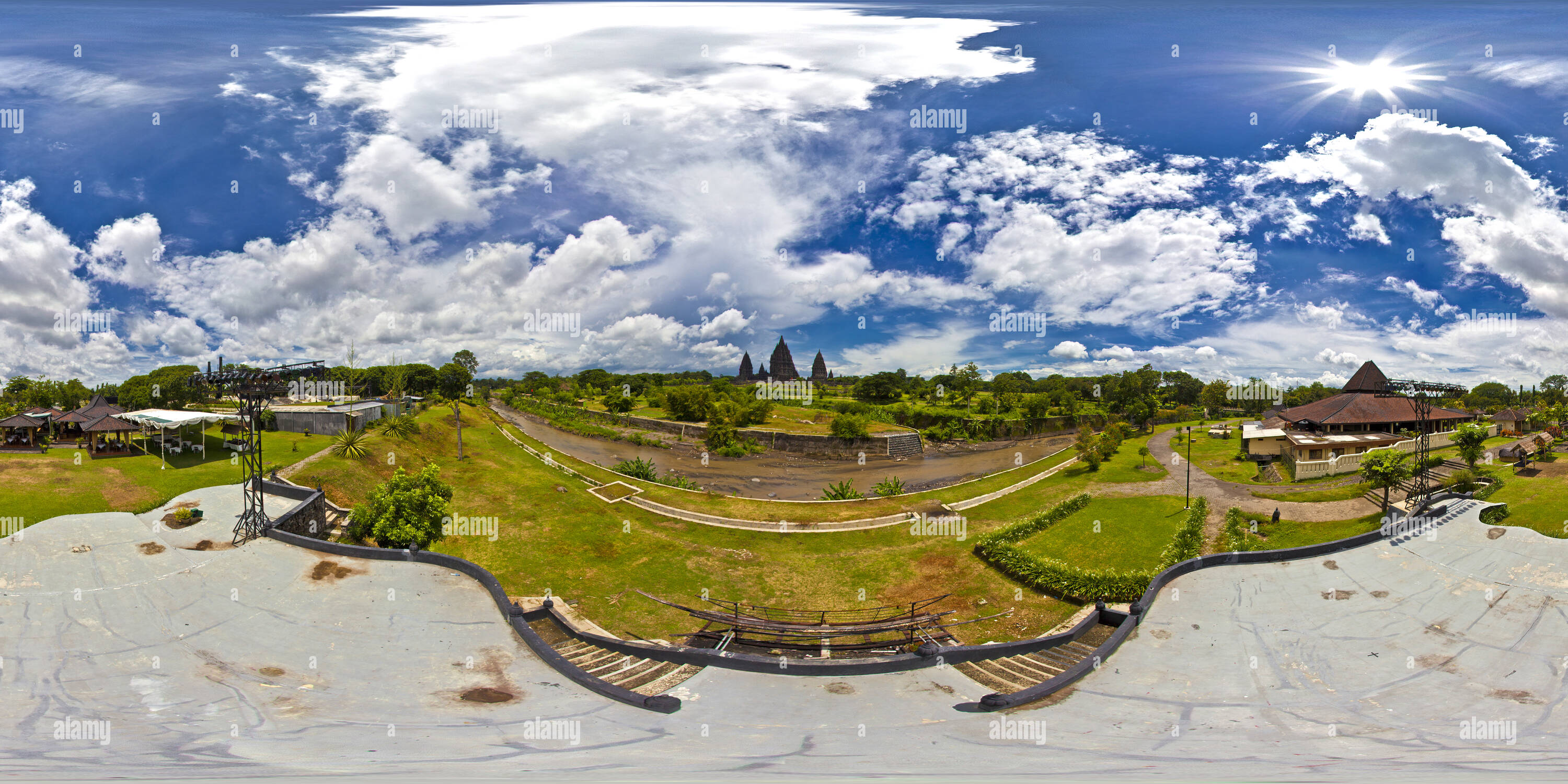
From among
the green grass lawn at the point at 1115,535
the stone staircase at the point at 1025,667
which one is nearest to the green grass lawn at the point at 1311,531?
the green grass lawn at the point at 1115,535

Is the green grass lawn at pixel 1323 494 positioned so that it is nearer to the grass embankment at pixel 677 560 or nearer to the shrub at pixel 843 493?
the grass embankment at pixel 677 560

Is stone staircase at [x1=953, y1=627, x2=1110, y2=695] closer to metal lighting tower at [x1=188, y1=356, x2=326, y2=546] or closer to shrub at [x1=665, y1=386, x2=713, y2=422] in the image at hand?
metal lighting tower at [x1=188, y1=356, x2=326, y2=546]

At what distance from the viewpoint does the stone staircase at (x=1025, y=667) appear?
11.6 m

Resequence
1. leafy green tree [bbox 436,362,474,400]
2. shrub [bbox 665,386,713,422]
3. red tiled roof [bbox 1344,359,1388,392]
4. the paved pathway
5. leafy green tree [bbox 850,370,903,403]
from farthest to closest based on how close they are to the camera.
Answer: leafy green tree [bbox 850,370,903,403] → leafy green tree [bbox 436,362,474,400] → shrub [bbox 665,386,713,422] → red tiled roof [bbox 1344,359,1388,392] → the paved pathway

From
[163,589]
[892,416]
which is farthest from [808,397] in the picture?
[163,589]

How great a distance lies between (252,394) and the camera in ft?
58.3

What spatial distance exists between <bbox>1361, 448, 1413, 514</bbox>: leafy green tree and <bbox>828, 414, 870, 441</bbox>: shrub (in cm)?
4528

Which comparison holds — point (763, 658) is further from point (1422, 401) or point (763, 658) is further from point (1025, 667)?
point (1422, 401)

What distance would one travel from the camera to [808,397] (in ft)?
371

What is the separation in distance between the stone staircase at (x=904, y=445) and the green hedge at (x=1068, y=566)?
39.4 metres

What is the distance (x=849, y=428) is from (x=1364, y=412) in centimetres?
4174

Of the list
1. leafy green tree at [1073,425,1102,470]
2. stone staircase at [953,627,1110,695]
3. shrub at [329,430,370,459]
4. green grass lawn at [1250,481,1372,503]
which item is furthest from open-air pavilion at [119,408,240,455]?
leafy green tree at [1073,425,1102,470]

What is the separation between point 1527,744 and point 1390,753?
2.31m

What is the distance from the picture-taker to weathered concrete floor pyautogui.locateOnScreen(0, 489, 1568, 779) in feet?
26.4
